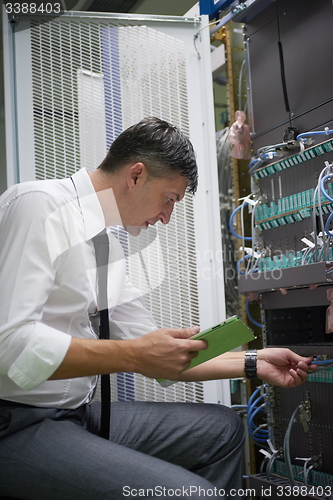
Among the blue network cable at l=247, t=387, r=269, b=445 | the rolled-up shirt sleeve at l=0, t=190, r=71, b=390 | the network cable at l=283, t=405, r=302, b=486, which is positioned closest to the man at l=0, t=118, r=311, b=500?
the rolled-up shirt sleeve at l=0, t=190, r=71, b=390

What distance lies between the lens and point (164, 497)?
1.01m

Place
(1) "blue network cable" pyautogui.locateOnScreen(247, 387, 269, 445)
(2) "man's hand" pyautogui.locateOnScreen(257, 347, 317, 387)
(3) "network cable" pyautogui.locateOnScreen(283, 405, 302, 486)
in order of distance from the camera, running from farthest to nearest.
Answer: (1) "blue network cable" pyautogui.locateOnScreen(247, 387, 269, 445), (3) "network cable" pyautogui.locateOnScreen(283, 405, 302, 486), (2) "man's hand" pyautogui.locateOnScreen(257, 347, 317, 387)

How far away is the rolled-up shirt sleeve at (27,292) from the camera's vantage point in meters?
1.05

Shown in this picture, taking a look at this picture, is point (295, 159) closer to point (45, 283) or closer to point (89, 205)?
point (89, 205)

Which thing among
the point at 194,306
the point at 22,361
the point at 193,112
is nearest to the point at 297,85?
the point at 193,112

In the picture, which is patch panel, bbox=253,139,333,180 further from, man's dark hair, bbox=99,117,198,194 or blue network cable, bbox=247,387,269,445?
blue network cable, bbox=247,387,269,445

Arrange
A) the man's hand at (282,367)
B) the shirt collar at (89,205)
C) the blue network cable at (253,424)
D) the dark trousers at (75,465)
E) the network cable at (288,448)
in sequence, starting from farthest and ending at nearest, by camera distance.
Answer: the blue network cable at (253,424) → the network cable at (288,448) → the man's hand at (282,367) → the shirt collar at (89,205) → the dark trousers at (75,465)

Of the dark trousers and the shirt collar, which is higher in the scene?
the shirt collar

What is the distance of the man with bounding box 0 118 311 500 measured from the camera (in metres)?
1.05

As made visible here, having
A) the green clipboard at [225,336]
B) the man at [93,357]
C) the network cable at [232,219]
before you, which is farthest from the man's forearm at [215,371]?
the network cable at [232,219]

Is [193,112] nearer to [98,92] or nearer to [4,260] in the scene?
[98,92]

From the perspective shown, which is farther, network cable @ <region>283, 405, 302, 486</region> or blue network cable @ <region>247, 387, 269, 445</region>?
blue network cable @ <region>247, 387, 269, 445</region>

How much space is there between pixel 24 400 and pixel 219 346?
0.48 metres

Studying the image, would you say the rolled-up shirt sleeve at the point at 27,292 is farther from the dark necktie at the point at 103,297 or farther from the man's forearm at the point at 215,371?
the man's forearm at the point at 215,371
